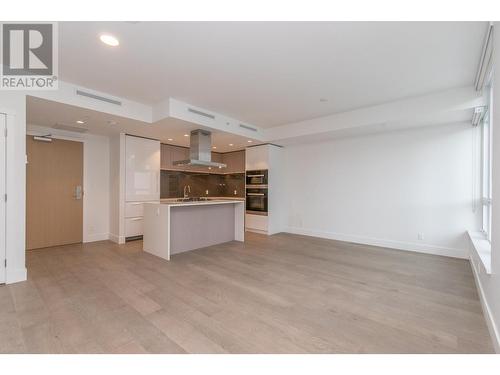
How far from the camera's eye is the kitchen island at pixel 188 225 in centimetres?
407

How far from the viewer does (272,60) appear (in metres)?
2.74

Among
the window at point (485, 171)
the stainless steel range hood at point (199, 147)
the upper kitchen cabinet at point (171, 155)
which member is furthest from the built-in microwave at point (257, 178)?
the window at point (485, 171)

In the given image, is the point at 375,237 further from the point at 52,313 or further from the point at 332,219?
the point at 52,313

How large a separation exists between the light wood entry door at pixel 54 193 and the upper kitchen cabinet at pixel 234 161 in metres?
3.96

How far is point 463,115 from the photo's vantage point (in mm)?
3738

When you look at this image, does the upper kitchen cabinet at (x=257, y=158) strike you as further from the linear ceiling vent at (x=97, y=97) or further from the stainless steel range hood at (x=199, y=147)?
the linear ceiling vent at (x=97, y=97)

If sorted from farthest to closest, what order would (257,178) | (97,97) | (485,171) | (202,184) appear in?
(202,184) < (257,178) < (485,171) < (97,97)

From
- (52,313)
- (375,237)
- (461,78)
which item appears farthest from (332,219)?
(52,313)

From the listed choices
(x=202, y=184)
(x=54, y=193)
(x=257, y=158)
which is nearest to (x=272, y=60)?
(x=257, y=158)

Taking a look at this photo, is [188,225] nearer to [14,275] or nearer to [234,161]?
[14,275]

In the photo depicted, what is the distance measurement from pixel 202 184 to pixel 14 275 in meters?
5.10

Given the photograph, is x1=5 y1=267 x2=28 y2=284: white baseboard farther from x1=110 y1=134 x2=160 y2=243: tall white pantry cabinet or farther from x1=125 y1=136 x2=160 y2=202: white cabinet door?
x1=125 y1=136 x2=160 y2=202: white cabinet door

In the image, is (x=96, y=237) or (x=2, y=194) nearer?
(x=2, y=194)
